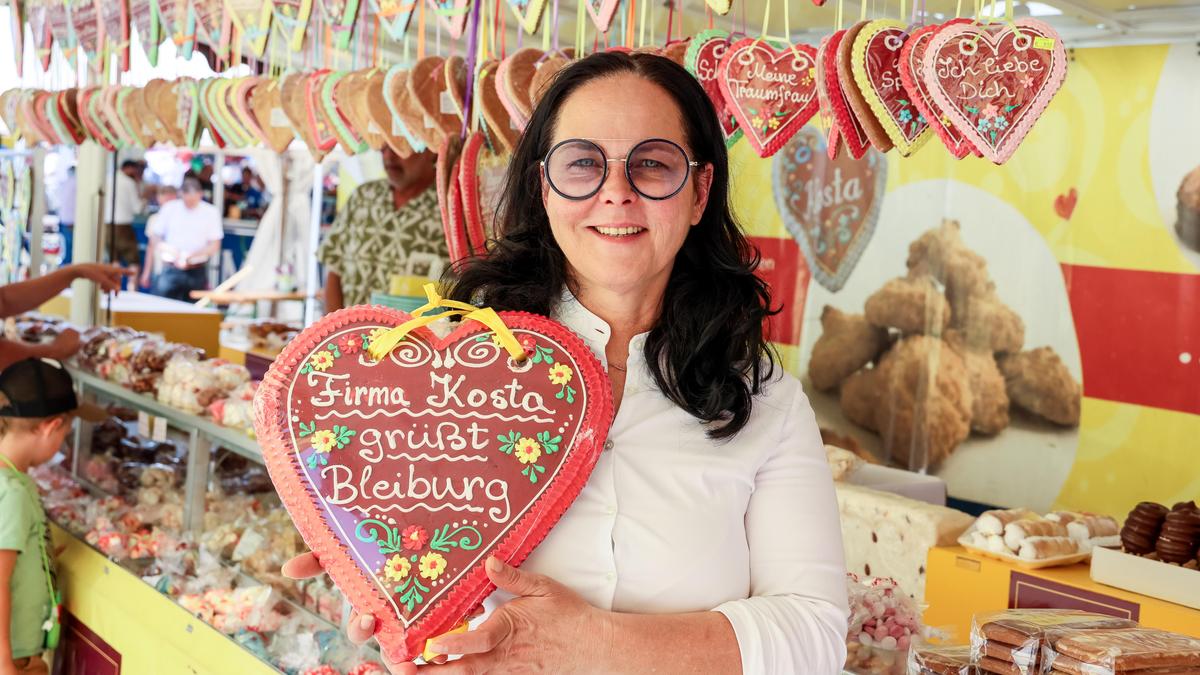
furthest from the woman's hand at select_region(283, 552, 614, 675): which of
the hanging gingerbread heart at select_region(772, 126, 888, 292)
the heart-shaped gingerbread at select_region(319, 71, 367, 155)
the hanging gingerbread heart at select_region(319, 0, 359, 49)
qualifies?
the hanging gingerbread heart at select_region(772, 126, 888, 292)

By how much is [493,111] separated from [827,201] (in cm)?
374

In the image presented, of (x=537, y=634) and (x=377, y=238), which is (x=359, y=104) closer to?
(x=377, y=238)

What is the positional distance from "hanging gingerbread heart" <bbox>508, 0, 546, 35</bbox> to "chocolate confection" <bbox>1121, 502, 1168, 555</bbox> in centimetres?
158

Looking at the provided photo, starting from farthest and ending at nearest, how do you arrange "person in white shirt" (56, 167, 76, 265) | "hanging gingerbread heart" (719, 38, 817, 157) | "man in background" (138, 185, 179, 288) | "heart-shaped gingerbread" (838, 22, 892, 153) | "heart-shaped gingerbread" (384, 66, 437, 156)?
"man in background" (138, 185, 179, 288), "person in white shirt" (56, 167, 76, 265), "heart-shaped gingerbread" (384, 66, 437, 156), "hanging gingerbread heart" (719, 38, 817, 157), "heart-shaped gingerbread" (838, 22, 892, 153)

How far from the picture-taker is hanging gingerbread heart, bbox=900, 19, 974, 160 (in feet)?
5.51

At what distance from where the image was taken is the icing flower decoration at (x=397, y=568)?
1118 millimetres

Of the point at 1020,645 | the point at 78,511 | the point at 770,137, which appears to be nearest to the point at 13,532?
the point at 78,511

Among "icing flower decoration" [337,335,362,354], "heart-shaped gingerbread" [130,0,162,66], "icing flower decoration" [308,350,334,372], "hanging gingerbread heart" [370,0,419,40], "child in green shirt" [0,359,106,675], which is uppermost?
"heart-shaped gingerbread" [130,0,162,66]

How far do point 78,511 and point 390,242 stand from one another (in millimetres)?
1289

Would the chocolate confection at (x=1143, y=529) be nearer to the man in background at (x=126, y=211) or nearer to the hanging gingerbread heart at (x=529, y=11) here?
the hanging gingerbread heart at (x=529, y=11)

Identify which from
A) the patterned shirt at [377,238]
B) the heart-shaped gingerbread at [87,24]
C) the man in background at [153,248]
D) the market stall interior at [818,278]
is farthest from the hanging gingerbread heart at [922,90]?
the man in background at [153,248]

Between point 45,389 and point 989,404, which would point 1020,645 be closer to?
point 45,389

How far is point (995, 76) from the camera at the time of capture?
64.1 inches

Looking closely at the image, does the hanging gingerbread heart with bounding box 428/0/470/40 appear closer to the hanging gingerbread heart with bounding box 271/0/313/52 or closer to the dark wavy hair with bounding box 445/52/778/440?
the hanging gingerbread heart with bounding box 271/0/313/52
